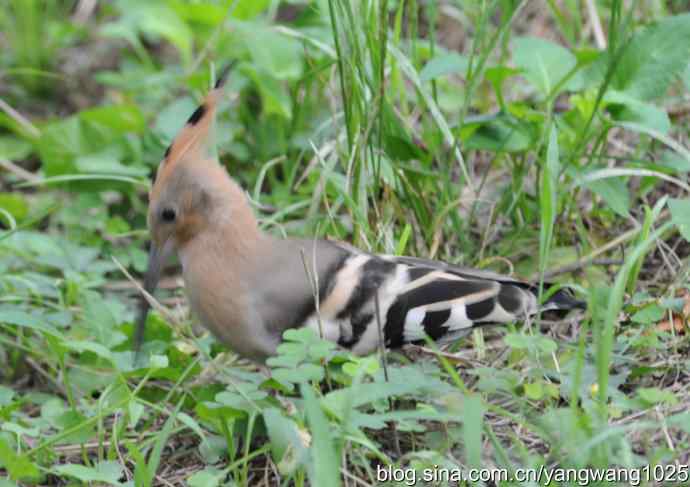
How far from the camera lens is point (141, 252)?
308 cm

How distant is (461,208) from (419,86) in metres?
0.47

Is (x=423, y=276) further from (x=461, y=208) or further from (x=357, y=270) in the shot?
(x=461, y=208)

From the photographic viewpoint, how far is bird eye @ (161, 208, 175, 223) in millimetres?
2367

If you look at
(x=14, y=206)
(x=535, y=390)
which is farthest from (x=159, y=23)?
(x=535, y=390)

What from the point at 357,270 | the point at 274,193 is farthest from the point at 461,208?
the point at 357,270

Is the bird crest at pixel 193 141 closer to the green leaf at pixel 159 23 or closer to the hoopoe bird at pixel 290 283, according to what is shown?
the hoopoe bird at pixel 290 283

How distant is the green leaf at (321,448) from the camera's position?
5.31 feet

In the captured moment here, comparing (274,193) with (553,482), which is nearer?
(553,482)

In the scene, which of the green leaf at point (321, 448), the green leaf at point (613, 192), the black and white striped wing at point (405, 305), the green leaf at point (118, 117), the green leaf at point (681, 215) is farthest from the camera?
the green leaf at point (118, 117)

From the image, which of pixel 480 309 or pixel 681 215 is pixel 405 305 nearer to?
pixel 480 309

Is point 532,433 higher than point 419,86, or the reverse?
point 419,86

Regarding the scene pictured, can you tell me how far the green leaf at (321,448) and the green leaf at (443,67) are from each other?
1073 millimetres

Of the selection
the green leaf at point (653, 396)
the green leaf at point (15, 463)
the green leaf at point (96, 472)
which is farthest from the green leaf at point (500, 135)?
the green leaf at point (15, 463)

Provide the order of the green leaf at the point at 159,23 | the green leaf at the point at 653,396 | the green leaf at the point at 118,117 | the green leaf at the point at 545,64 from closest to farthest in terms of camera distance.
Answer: the green leaf at the point at 653,396 → the green leaf at the point at 545,64 → the green leaf at the point at 118,117 → the green leaf at the point at 159,23
